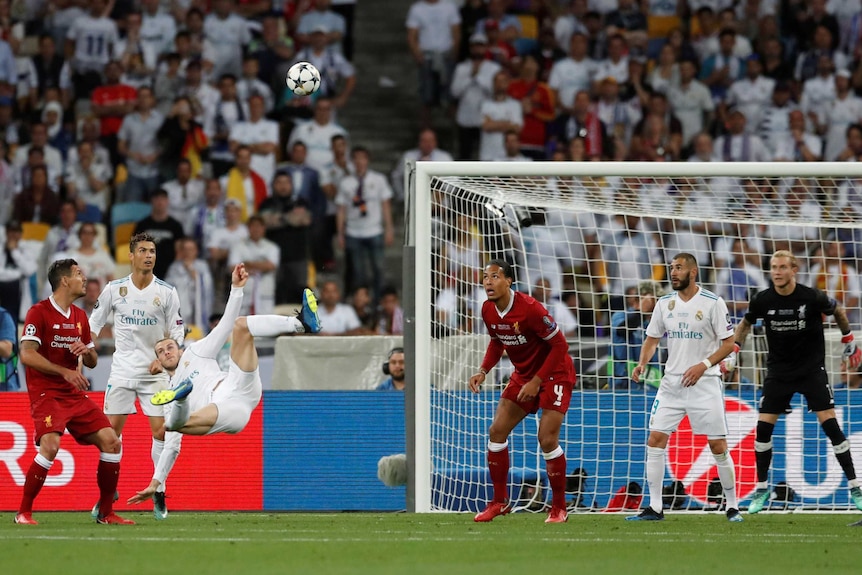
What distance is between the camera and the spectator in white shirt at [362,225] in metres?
18.1

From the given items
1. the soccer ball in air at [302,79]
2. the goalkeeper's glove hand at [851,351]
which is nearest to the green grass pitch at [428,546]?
the goalkeeper's glove hand at [851,351]

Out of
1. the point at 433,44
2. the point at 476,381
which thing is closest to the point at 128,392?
the point at 476,381

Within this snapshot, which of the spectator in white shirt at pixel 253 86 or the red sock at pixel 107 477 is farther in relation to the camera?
the spectator in white shirt at pixel 253 86

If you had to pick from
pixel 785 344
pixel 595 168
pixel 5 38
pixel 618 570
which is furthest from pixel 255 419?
pixel 5 38

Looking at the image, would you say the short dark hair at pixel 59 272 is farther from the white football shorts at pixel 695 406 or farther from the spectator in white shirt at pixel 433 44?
the spectator in white shirt at pixel 433 44

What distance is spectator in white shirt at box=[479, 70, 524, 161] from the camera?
19.1 metres

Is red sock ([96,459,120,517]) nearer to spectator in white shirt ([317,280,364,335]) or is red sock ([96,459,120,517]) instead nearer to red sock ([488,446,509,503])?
red sock ([488,446,509,503])

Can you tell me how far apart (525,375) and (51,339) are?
373cm

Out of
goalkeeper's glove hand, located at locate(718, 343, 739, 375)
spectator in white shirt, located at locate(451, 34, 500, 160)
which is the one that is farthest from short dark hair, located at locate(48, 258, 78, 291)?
spectator in white shirt, located at locate(451, 34, 500, 160)

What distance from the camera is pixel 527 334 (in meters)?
11.0

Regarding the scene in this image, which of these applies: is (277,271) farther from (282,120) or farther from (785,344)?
(785,344)

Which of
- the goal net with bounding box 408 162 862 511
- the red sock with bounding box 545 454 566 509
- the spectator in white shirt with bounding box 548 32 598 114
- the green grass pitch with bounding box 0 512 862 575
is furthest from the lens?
the spectator in white shirt with bounding box 548 32 598 114

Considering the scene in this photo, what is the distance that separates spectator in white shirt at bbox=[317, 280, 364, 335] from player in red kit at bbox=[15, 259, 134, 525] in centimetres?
586

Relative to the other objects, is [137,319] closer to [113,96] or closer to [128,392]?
[128,392]
